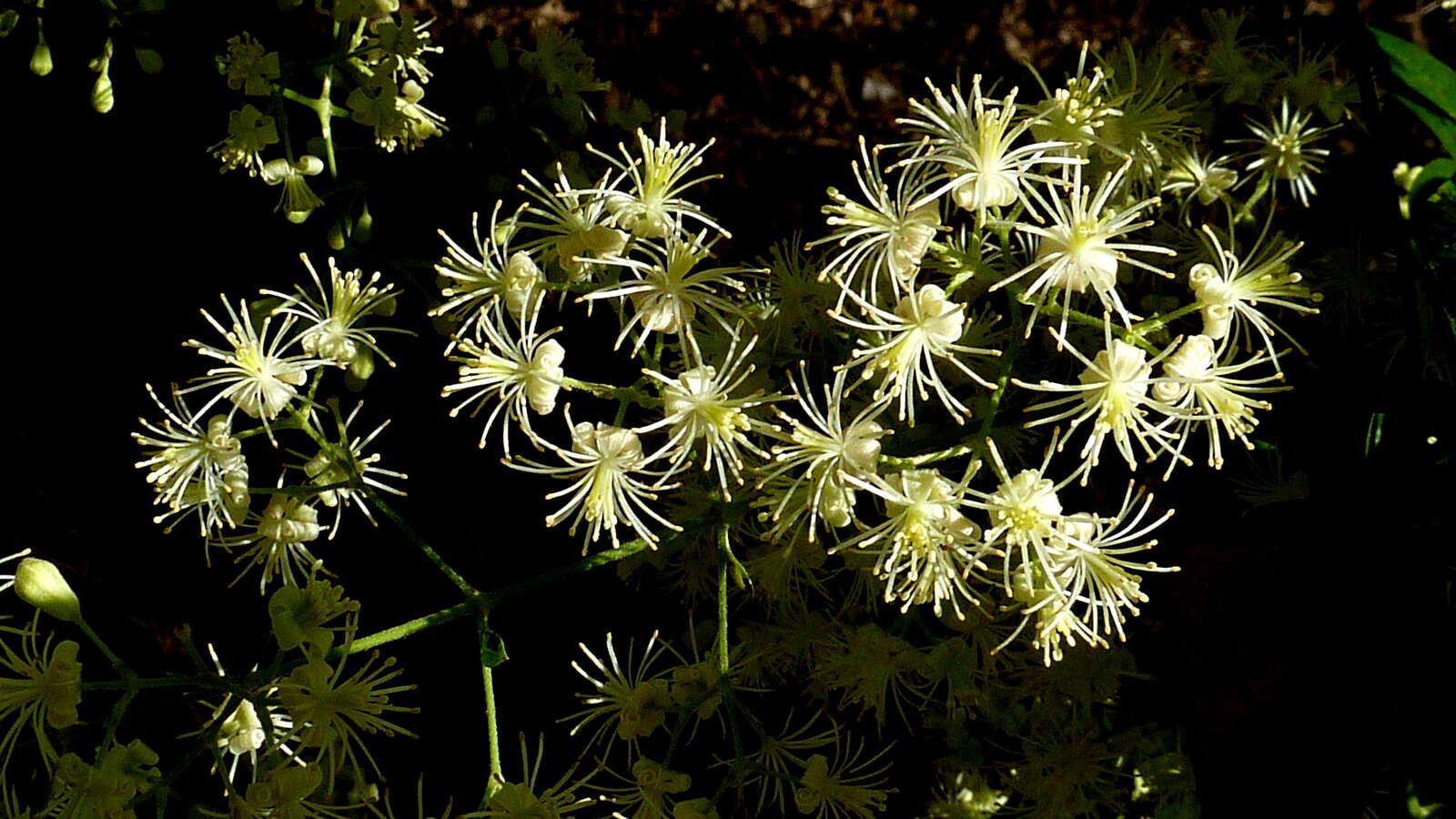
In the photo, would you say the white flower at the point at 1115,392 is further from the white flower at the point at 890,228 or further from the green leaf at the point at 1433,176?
the green leaf at the point at 1433,176

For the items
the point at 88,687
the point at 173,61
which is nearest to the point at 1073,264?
the point at 88,687

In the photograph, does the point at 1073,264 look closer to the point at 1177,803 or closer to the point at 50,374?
the point at 1177,803

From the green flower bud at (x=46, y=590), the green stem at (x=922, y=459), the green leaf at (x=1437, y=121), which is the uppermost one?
the green leaf at (x=1437, y=121)

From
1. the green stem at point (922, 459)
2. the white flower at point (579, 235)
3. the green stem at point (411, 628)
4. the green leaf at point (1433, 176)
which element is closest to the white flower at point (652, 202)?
the white flower at point (579, 235)

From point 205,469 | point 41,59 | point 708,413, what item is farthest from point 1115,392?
point 41,59

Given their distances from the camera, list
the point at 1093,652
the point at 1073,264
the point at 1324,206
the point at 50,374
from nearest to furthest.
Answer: the point at 1073,264 → the point at 1093,652 → the point at 1324,206 → the point at 50,374

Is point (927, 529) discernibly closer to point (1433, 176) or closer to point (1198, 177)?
point (1198, 177)
